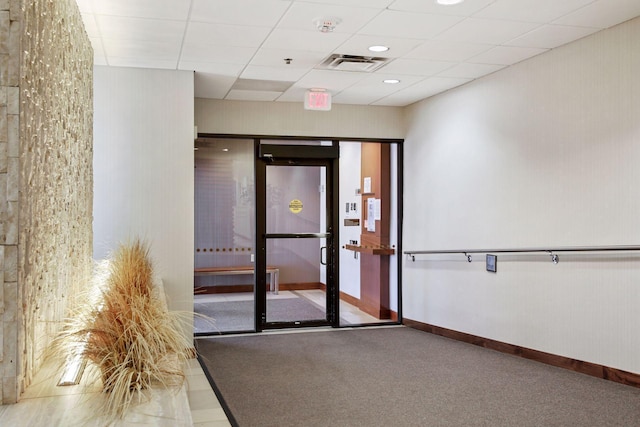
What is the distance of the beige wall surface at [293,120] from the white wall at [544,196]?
72cm

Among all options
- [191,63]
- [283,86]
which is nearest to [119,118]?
[191,63]

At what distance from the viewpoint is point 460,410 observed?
4.34m

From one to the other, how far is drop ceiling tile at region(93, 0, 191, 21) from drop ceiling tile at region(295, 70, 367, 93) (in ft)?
6.88

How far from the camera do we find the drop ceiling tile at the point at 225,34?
483 cm

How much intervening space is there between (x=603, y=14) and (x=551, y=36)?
58 cm

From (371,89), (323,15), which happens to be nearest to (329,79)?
(371,89)

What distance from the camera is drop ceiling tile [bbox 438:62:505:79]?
6105mm

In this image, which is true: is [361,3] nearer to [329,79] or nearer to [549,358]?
[329,79]

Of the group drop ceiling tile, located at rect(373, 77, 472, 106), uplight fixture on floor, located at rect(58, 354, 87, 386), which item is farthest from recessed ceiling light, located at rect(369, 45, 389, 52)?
uplight fixture on floor, located at rect(58, 354, 87, 386)

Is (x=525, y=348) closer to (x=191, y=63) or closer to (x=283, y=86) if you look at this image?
(x=283, y=86)

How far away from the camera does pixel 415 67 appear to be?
6.15m

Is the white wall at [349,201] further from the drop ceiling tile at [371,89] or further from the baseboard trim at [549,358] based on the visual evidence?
the baseboard trim at [549,358]

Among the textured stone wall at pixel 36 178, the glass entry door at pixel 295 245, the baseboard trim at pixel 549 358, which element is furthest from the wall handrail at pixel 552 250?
the textured stone wall at pixel 36 178

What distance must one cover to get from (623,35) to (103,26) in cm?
420
